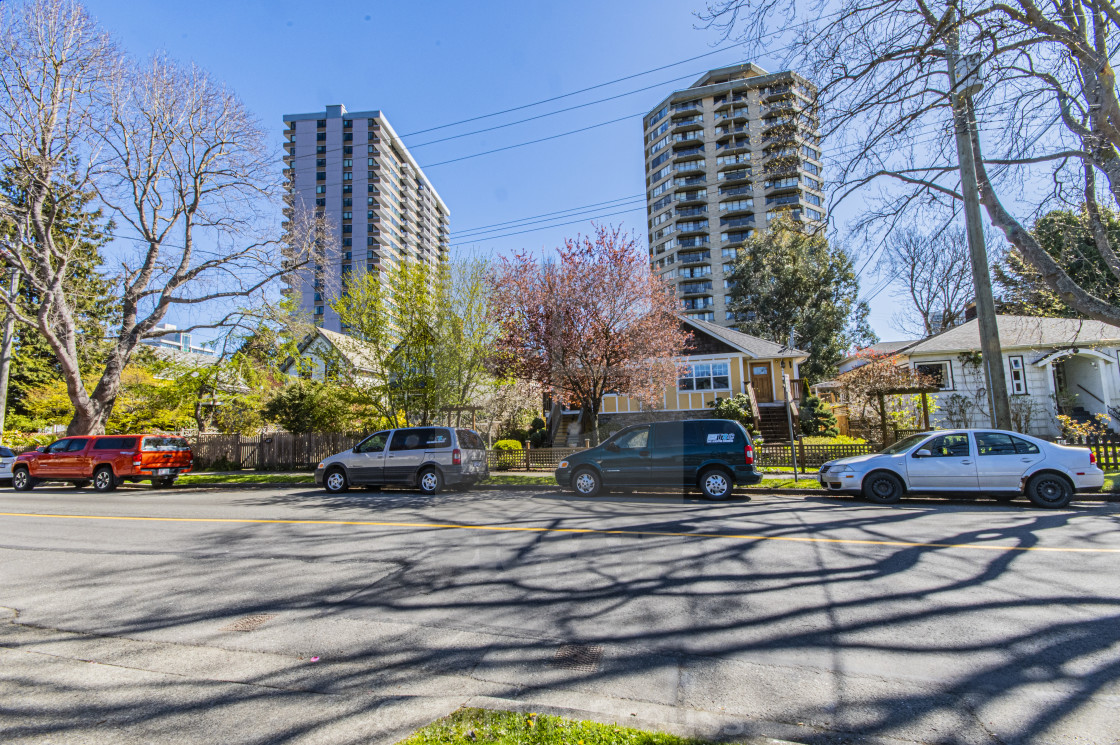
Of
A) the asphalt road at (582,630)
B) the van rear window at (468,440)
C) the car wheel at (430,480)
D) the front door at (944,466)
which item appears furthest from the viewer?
the van rear window at (468,440)

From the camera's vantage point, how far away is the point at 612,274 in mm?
17031

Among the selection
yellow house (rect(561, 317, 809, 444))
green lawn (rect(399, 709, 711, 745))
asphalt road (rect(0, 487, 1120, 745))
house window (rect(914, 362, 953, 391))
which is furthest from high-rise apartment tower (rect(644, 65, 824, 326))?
green lawn (rect(399, 709, 711, 745))

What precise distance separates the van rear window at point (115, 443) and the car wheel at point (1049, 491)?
945 inches

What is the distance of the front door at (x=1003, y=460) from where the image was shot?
9969 mm

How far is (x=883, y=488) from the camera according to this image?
10.8 metres

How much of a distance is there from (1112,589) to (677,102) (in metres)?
75.8

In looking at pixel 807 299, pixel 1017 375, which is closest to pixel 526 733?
pixel 1017 375

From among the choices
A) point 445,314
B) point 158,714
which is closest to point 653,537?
point 158,714

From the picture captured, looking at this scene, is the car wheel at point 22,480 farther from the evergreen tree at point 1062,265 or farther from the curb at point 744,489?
the evergreen tree at point 1062,265

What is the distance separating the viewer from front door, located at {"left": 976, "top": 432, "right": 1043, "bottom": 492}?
997 centimetres

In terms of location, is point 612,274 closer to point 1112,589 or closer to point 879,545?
point 879,545

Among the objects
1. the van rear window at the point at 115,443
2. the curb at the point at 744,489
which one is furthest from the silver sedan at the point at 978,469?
the van rear window at the point at 115,443

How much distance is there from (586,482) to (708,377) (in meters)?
17.6

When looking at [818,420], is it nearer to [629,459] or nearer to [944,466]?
[944,466]
